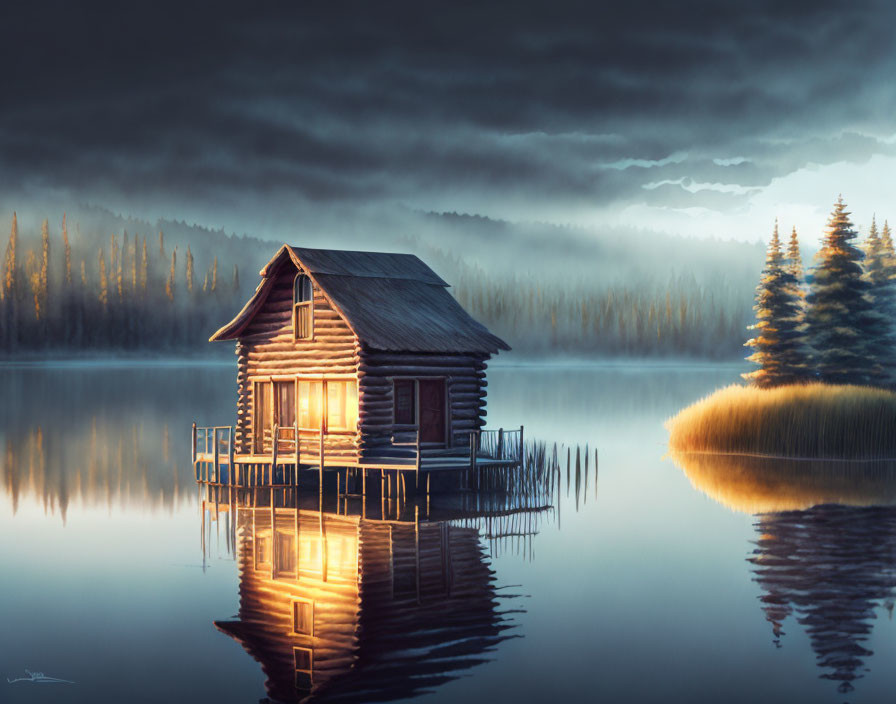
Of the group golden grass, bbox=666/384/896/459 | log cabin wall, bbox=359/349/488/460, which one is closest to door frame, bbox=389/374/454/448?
log cabin wall, bbox=359/349/488/460

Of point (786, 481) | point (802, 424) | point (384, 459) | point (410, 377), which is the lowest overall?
point (786, 481)

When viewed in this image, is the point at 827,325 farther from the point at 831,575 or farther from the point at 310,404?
the point at 831,575

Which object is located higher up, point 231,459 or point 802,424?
point 802,424

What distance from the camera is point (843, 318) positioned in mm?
56125

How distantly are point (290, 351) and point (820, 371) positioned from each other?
2927 cm

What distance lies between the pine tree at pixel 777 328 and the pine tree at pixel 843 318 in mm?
1323

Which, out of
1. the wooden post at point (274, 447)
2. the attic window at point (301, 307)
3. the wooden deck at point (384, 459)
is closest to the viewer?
the wooden deck at point (384, 459)

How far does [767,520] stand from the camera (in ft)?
102

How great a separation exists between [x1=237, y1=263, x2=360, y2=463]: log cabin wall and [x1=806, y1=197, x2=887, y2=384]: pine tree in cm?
2823

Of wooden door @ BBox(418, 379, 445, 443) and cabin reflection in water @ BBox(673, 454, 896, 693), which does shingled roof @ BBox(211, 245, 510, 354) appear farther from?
cabin reflection in water @ BBox(673, 454, 896, 693)

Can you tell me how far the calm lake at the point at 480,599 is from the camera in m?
16.0

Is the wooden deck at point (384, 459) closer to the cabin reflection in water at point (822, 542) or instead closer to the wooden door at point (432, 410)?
the wooden door at point (432, 410)

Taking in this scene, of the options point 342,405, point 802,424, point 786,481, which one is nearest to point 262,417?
point 342,405
